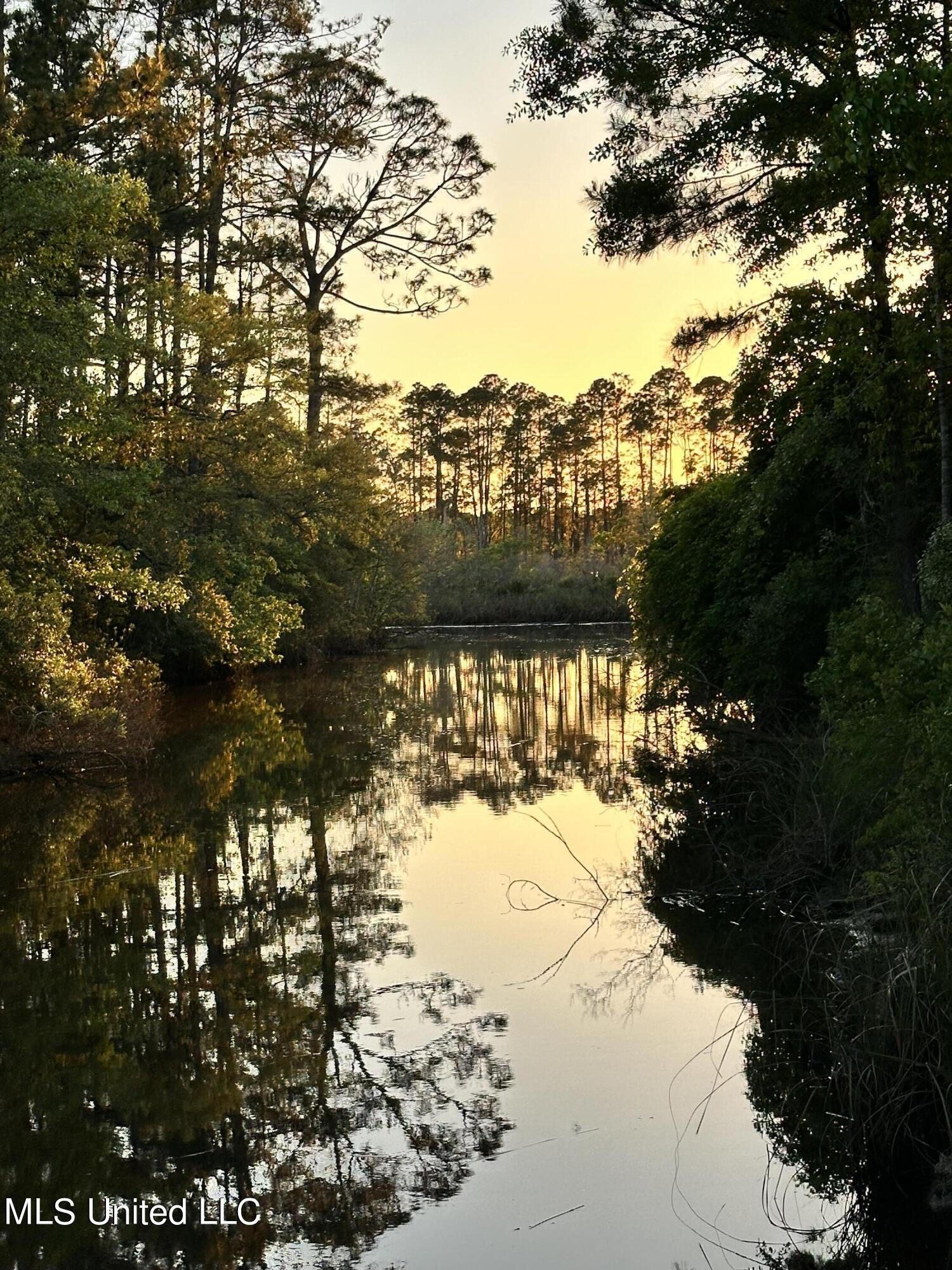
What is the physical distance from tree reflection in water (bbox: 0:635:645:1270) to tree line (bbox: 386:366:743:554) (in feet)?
191

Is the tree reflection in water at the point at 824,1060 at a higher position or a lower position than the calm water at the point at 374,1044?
higher

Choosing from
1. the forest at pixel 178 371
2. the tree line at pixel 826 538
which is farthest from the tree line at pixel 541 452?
the tree line at pixel 826 538

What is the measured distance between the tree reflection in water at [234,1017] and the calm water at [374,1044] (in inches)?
0.9

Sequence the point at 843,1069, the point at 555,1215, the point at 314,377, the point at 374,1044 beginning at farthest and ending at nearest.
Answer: the point at 314,377
the point at 374,1044
the point at 843,1069
the point at 555,1215

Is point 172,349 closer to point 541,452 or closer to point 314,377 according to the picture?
point 314,377

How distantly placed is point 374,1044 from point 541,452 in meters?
77.1

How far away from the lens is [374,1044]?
712 centimetres

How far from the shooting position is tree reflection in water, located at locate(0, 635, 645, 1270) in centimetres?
546

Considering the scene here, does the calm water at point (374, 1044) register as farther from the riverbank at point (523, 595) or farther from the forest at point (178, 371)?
the riverbank at point (523, 595)

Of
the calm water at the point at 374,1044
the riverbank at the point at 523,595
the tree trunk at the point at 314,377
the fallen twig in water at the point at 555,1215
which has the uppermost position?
the tree trunk at the point at 314,377

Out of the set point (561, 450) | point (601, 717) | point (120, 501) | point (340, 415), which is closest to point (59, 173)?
point (120, 501)

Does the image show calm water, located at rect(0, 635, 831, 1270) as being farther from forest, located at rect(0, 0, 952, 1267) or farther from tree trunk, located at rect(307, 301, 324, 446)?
tree trunk, located at rect(307, 301, 324, 446)

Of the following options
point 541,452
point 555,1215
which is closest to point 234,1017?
point 555,1215

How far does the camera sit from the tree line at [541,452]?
77688mm
